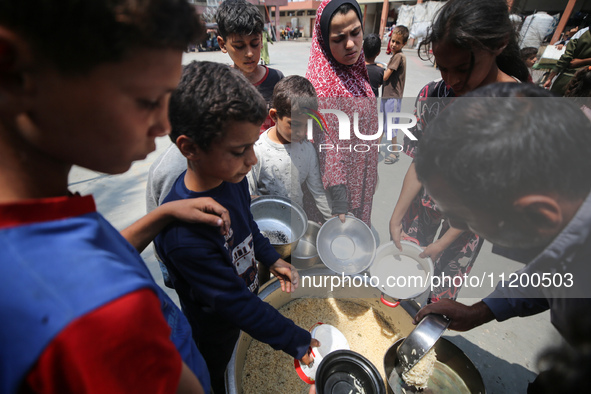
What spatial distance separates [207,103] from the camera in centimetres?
98

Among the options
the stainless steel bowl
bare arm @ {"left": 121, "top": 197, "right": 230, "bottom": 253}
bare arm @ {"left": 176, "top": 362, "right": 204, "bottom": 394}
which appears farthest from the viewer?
the stainless steel bowl

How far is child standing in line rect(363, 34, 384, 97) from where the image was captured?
13.6ft

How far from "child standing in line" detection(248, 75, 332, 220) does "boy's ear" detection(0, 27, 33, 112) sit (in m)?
1.51

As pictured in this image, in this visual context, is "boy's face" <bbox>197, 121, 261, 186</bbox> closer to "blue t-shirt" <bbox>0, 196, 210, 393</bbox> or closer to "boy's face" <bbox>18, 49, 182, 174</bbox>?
"boy's face" <bbox>18, 49, 182, 174</bbox>

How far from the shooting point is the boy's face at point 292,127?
6.00ft

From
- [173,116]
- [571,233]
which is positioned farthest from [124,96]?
[571,233]

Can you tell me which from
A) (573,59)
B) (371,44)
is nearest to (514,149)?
(371,44)

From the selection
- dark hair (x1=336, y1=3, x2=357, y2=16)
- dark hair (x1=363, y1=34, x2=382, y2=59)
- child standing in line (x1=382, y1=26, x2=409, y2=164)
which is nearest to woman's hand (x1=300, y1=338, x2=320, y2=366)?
dark hair (x1=336, y1=3, x2=357, y2=16)

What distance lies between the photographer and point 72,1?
1.21 ft

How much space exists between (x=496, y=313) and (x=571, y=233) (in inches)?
30.5

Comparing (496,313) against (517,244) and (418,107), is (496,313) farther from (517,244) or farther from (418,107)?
(418,107)

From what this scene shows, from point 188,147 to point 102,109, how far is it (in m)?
0.59

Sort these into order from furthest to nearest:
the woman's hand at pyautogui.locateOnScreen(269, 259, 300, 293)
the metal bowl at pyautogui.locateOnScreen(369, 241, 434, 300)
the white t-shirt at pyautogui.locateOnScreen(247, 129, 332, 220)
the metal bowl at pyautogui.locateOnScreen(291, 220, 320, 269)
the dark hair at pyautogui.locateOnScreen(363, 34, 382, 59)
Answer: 1. the dark hair at pyautogui.locateOnScreen(363, 34, 382, 59)
2. the metal bowl at pyautogui.locateOnScreen(291, 220, 320, 269)
3. the white t-shirt at pyautogui.locateOnScreen(247, 129, 332, 220)
4. the metal bowl at pyautogui.locateOnScreen(369, 241, 434, 300)
5. the woman's hand at pyautogui.locateOnScreen(269, 259, 300, 293)

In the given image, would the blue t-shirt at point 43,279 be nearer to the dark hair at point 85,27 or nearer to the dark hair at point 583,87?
the dark hair at point 85,27
